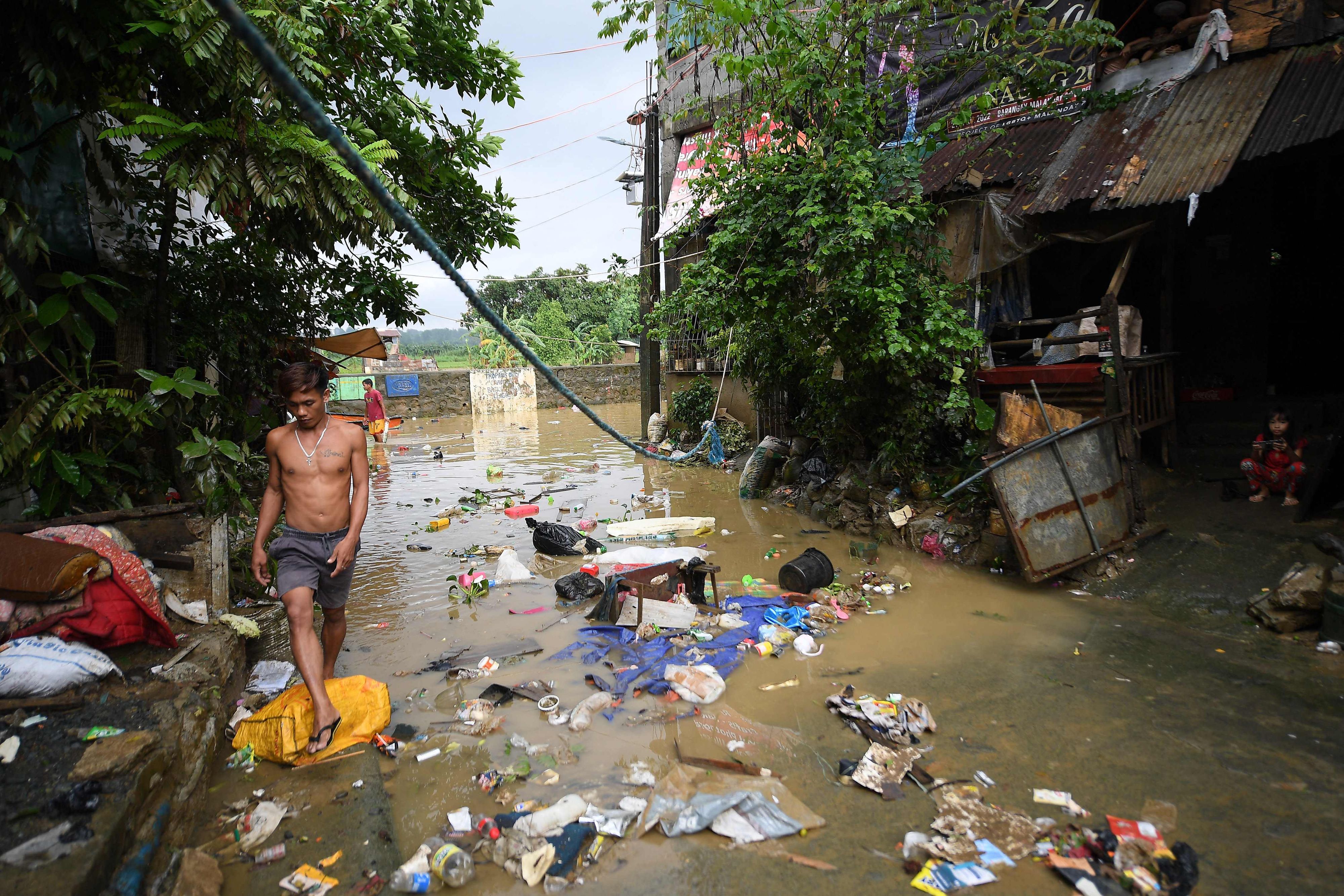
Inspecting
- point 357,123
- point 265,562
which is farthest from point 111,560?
point 357,123

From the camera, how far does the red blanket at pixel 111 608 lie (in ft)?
11.6

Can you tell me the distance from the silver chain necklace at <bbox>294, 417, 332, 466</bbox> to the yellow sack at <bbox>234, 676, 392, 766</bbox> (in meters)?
1.16

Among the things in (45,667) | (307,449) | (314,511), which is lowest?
(45,667)

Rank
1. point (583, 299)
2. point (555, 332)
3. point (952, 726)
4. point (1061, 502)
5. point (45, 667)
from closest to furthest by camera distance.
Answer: point (45, 667) → point (952, 726) → point (1061, 502) → point (555, 332) → point (583, 299)

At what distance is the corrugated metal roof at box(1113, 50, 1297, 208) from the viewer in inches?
259

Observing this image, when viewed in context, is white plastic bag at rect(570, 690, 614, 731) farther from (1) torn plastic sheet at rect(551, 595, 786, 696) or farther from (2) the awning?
(2) the awning

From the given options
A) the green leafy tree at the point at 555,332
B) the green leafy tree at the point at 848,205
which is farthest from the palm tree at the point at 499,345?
the green leafy tree at the point at 848,205

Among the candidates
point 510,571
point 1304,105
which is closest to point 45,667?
point 510,571

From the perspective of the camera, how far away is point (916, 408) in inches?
307

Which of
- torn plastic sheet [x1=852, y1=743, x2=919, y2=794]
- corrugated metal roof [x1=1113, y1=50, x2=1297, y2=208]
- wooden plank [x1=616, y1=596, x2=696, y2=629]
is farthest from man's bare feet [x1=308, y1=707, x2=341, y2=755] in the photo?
corrugated metal roof [x1=1113, y1=50, x2=1297, y2=208]

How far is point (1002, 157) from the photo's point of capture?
873 cm

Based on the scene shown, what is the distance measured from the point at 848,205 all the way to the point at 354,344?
7.57 metres

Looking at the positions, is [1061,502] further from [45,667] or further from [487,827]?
[45,667]

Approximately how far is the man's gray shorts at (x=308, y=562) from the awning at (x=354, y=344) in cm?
721
